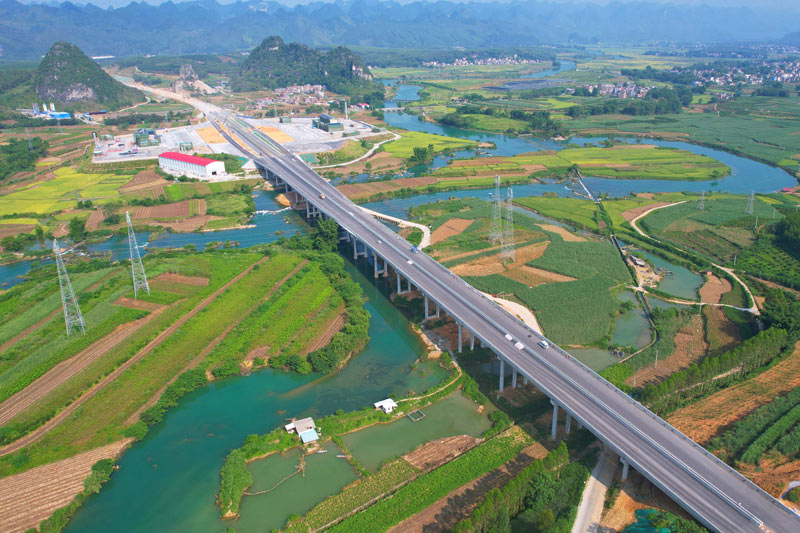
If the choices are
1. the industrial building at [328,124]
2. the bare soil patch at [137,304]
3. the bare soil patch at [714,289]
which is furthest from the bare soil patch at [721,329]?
the industrial building at [328,124]

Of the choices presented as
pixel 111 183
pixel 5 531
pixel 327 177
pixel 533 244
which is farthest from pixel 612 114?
pixel 5 531

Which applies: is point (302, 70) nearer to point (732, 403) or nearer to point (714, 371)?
point (714, 371)

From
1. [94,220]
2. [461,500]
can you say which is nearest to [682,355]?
[461,500]

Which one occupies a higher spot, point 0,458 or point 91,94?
point 91,94

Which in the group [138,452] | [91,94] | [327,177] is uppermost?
[91,94]

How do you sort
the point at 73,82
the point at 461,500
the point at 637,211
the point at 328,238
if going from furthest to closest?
the point at 73,82
the point at 637,211
the point at 328,238
the point at 461,500

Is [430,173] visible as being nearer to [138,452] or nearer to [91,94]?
[138,452]
